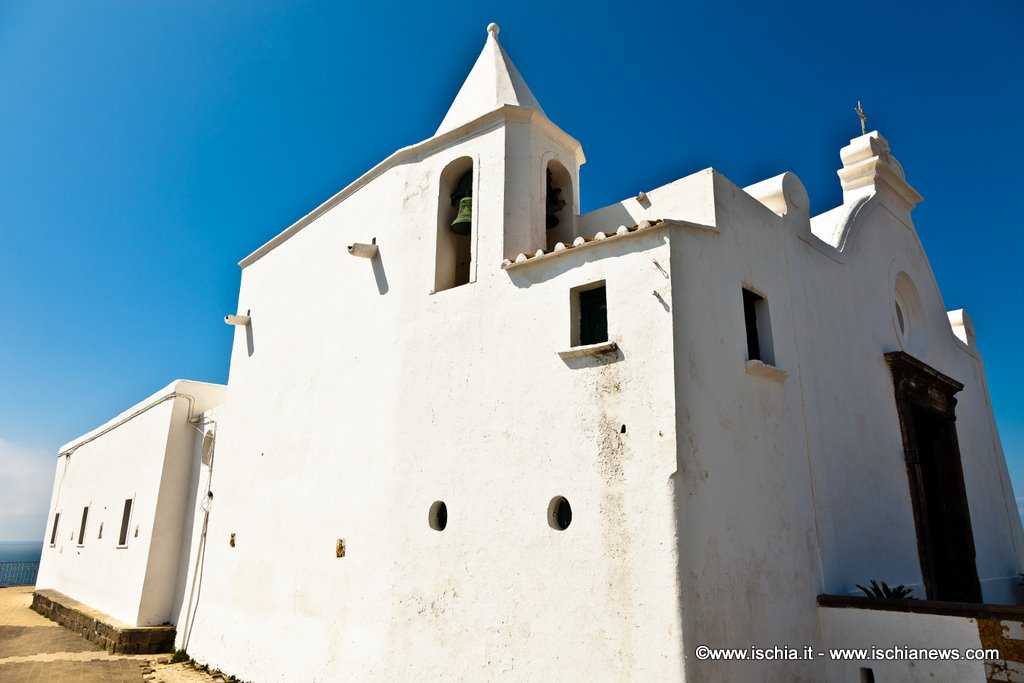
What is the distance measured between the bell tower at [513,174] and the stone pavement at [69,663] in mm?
6668

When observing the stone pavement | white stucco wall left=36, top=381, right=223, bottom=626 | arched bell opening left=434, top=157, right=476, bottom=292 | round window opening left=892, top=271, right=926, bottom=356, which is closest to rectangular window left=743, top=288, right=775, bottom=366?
arched bell opening left=434, top=157, right=476, bottom=292

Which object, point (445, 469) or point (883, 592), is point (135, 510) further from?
point (883, 592)

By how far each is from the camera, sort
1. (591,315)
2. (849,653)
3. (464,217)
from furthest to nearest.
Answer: (464,217) → (591,315) → (849,653)

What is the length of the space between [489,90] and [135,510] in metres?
9.38

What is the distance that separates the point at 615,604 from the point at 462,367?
2746mm

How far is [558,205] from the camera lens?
330 inches

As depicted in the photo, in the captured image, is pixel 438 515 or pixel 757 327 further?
pixel 757 327

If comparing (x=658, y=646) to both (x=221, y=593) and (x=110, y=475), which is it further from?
(x=110, y=475)

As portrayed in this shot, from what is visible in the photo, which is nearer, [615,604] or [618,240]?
[615,604]

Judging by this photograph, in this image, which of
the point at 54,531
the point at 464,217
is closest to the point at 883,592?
the point at 464,217

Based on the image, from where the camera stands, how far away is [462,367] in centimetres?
691

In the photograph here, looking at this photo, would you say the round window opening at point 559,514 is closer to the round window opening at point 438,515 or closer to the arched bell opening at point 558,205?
the round window opening at point 438,515

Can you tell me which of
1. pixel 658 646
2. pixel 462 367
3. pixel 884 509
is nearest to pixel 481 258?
pixel 462 367

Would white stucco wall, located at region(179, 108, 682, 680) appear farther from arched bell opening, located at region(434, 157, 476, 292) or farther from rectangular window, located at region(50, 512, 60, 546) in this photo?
rectangular window, located at region(50, 512, 60, 546)
